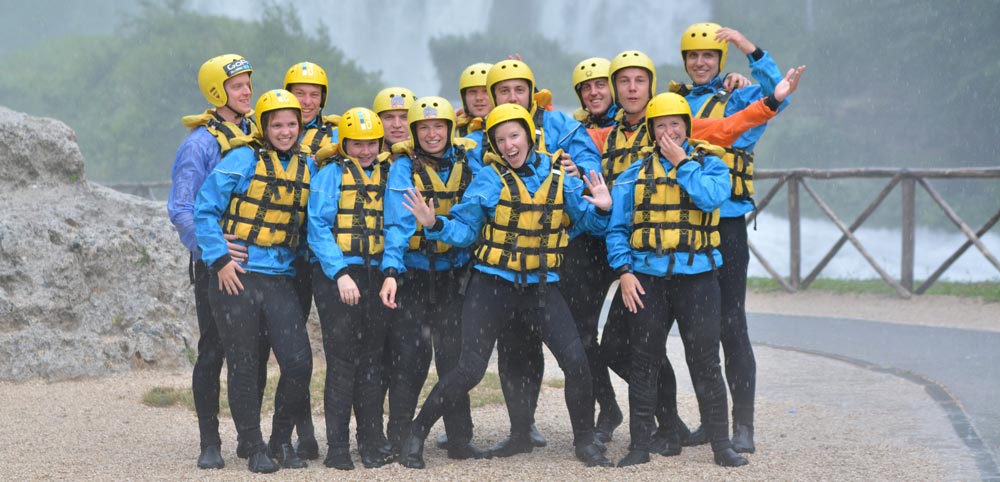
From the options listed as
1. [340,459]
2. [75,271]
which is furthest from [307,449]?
[75,271]

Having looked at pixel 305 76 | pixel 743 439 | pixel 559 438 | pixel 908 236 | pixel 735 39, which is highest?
pixel 735 39

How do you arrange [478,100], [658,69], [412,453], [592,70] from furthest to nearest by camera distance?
[658,69] → [478,100] → [592,70] → [412,453]

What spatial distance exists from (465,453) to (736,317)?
1576 millimetres

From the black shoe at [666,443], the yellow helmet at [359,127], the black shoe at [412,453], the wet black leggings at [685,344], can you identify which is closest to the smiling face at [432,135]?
the yellow helmet at [359,127]

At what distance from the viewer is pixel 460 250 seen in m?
5.89

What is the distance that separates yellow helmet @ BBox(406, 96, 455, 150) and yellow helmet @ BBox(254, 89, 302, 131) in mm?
559

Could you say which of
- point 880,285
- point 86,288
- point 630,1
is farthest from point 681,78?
point 86,288

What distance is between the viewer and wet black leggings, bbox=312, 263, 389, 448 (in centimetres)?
562

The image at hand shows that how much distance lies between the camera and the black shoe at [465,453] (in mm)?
5953

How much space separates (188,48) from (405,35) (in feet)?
51.8

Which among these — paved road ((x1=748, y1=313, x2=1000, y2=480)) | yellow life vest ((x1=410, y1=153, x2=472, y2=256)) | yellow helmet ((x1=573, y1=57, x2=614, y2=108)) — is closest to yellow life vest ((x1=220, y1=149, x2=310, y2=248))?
yellow life vest ((x1=410, y1=153, x2=472, y2=256))

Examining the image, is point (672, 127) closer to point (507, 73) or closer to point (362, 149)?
point (507, 73)

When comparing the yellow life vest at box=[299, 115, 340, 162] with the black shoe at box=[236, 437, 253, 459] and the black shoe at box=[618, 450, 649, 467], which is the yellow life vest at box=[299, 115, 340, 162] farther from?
the black shoe at box=[618, 450, 649, 467]

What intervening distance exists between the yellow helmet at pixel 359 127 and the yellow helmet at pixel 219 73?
1.91ft
